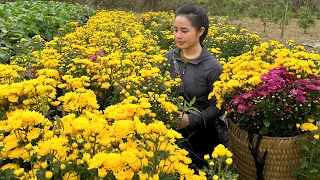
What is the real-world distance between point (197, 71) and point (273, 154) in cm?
113

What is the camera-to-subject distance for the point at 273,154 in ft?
8.81

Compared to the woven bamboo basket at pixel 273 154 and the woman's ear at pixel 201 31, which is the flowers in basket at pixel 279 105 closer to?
the woven bamboo basket at pixel 273 154

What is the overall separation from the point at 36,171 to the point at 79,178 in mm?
172

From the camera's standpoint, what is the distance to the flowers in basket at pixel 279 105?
2.59 metres

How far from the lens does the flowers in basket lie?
2594 millimetres

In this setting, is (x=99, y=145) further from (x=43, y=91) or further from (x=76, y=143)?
(x=43, y=91)

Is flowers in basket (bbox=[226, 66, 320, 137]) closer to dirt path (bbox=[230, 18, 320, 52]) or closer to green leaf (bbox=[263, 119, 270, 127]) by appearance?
green leaf (bbox=[263, 119, 270, 127])

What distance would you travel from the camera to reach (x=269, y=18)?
14664 millimetres

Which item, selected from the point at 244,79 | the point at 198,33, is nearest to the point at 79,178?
the point at 244,79

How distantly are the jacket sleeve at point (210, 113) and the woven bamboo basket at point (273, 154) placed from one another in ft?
1.26

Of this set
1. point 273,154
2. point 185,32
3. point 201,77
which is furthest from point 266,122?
point 185,32

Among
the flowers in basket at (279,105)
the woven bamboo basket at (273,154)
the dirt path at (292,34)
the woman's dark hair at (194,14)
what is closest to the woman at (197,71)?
the woman's dark hair at (194,14)

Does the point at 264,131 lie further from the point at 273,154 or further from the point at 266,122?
the point at 273,154

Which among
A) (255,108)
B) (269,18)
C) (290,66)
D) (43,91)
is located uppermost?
(43,91)
